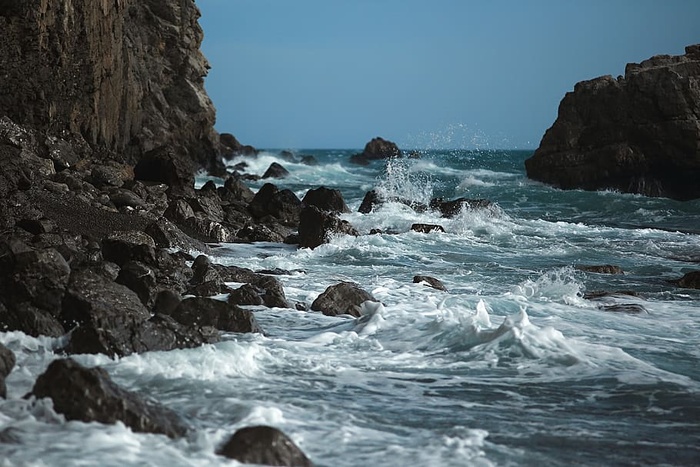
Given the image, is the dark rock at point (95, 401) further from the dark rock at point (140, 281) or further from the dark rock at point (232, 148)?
the dark rock at point (232, 148)

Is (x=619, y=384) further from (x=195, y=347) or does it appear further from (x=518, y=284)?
(x=518, y=284)

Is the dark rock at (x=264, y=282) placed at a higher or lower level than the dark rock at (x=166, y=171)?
lower

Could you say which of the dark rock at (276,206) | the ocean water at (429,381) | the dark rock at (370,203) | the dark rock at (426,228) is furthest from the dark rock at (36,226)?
the dark rock at (370,203)

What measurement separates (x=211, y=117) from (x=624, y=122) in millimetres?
17055

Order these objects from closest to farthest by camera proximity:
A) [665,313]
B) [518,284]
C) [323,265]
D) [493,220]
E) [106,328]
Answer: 1. [106,328]
2. [665,313]
3. [518,284]
4. [323,265]
5. [493,220]

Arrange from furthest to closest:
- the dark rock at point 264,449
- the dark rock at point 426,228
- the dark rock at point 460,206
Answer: the dark rock at point 460,206, the dark rock at point 426,228, the dark rock at point 264,449

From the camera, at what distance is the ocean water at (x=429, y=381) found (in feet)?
13.4

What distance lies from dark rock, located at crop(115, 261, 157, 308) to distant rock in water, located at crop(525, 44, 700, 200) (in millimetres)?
25310

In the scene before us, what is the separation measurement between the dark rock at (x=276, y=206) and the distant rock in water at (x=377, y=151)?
53.2 metres

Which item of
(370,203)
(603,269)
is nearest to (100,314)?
(603,269)

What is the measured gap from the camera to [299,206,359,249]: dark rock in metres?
13.9

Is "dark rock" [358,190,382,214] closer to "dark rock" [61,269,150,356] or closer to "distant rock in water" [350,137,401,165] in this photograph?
"dark rock" [61,269,150,356]

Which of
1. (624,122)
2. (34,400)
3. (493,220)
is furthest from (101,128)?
(624,122)

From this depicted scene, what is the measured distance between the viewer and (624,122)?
31156 millimetres
